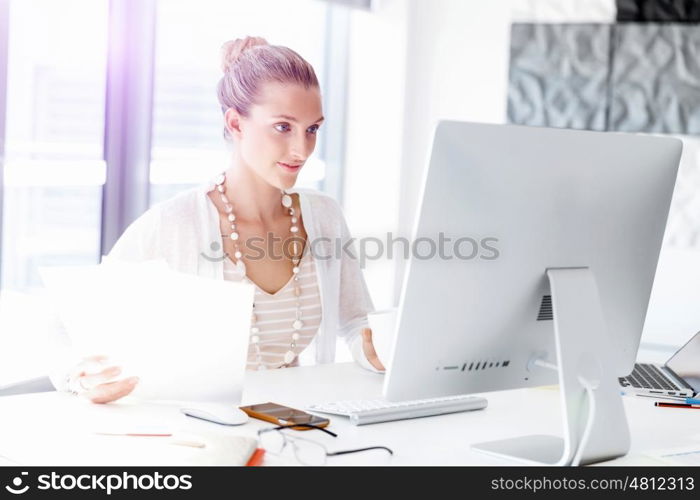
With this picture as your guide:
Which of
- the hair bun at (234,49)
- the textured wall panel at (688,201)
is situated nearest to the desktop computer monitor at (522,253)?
the hair bun at (234,49)

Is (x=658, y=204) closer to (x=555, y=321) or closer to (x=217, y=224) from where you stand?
(x=555, y=321)

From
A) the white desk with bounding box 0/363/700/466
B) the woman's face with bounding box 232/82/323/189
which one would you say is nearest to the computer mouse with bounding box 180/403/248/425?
the white desk with bounding box 0/363/700/466

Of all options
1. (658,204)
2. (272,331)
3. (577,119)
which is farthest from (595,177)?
(577,119)

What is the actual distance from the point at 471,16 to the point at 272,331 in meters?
2.51

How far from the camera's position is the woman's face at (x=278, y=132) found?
7.64 feet

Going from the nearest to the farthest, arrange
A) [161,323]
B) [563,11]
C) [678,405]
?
[161,323], [678,405], [563,11]

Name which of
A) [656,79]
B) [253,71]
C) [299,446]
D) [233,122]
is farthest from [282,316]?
[656,79]

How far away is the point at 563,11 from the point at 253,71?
7.48 feet

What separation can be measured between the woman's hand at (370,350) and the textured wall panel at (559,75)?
2332 mm

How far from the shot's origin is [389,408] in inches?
66.6

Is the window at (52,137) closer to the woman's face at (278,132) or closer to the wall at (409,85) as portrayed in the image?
the woman's face at (278,132)

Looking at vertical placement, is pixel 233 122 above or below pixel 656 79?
below

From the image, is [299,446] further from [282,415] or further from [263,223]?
[263,223]

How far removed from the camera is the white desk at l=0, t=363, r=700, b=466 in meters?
1.45
